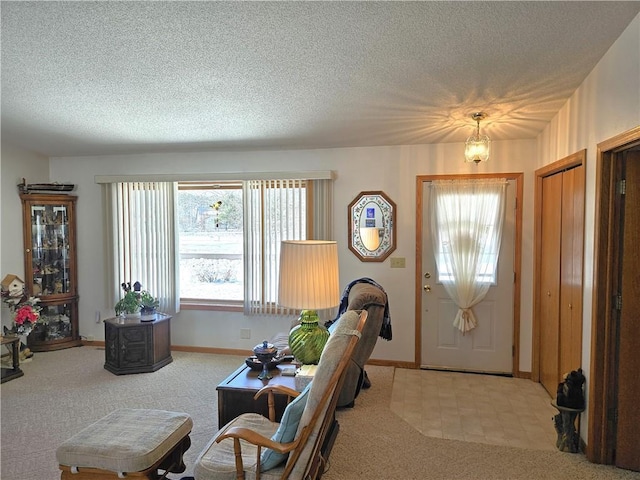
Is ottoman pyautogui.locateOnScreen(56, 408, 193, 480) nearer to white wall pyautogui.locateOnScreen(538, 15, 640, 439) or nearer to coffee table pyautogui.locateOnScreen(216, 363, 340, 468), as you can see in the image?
coffee table pyautogui.locateOnScreen(216, 363, 340, 468)

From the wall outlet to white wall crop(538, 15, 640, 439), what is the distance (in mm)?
1677

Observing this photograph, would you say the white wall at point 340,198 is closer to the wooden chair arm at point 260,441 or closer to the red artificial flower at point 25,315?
the red artificial flower at point 25,315

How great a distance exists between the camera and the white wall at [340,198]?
407 cm

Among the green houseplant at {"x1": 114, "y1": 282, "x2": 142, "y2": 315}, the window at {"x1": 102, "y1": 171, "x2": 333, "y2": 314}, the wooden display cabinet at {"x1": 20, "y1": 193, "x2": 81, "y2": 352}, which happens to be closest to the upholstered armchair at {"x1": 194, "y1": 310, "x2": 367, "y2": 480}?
the window at {"x1": 102, "y1": 171, "x2": 333, "y2": 314}

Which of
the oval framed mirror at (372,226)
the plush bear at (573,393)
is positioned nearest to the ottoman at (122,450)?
the plush bear at (573,393)

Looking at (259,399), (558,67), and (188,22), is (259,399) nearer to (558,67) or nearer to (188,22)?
(188,22)

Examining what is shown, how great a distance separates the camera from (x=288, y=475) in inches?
70.7

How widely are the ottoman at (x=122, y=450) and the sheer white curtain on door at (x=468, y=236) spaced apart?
2.88m

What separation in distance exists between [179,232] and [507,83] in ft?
12.0

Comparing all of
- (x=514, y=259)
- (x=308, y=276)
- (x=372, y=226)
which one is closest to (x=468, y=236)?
(x=514, y=259)

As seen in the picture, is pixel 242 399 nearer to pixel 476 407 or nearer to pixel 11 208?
pixel 476 407

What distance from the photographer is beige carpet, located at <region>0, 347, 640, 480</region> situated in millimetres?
2516

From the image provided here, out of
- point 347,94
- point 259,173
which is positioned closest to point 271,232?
point 259,173

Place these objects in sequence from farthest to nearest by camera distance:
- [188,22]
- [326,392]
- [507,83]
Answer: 1. [507,83]
2. [188,22]
3. [326,392]
